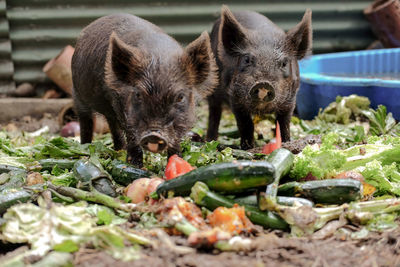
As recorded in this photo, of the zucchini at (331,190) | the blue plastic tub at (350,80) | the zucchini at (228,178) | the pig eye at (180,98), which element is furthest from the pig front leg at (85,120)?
the blue plastic tub at (350,80)

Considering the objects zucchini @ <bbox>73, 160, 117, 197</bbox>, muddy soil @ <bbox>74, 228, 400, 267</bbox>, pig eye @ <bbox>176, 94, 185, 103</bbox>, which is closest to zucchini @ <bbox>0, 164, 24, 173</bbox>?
zucchini @ <bbox>73, 160, 117, 197</bbox>

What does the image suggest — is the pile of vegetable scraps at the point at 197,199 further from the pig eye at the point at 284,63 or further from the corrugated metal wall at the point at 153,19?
the corrugated metal wall at the point at 153,19

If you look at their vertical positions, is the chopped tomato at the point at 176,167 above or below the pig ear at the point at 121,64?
below

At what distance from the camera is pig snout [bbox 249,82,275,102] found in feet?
15.2

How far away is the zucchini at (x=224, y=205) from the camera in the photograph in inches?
128

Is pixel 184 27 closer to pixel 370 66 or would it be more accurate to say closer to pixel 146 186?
pixel 370 66

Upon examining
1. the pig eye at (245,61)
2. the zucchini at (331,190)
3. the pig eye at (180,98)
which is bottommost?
the zucchini at (331,190)

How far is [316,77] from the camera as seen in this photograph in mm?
7027

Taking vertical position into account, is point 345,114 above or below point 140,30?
below

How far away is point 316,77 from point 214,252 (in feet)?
15.2

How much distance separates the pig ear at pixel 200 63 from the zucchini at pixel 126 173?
0.80 meters

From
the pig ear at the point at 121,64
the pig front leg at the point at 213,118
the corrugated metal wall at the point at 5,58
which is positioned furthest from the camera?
the corrugated metal wall at the point at 5,58

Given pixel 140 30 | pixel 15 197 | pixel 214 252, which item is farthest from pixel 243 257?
pixel 140 30

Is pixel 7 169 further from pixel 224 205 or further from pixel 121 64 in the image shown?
pixel 224 205
